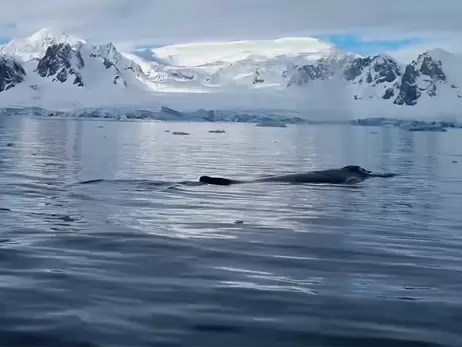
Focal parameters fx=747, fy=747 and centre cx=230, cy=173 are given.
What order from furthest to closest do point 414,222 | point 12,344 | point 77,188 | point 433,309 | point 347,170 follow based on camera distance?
1. point 347,170
2. point 77,188
3. point 414,222
4. point 433,309
5. point 12,344

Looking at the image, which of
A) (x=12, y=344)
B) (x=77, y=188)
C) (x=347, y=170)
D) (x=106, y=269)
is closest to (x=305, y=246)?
(x=106, y=269)

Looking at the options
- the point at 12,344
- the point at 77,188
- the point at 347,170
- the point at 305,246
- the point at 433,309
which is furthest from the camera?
the point at 347,170

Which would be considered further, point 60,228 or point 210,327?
point 60,228

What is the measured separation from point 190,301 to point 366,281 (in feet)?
7.62

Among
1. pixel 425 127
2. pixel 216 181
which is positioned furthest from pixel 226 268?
pixel 425 127

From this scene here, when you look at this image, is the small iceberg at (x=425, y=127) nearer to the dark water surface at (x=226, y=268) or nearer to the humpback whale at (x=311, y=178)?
the humpback whale at (x=311, y=178)

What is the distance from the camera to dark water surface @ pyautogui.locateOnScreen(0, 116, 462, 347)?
6684 millimetres

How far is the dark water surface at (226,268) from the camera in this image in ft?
21.9

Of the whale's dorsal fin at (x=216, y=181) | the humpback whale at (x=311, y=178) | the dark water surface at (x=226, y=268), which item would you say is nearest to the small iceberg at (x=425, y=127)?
the humpback whale at (x=311, y=178)

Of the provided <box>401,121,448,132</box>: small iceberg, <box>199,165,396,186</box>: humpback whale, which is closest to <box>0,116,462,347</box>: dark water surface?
<box>199,165,396,186</box>: humpback whale

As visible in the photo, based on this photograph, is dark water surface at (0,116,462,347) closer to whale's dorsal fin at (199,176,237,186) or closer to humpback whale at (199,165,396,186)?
whale's dorsal fin at (199,176,237,186)

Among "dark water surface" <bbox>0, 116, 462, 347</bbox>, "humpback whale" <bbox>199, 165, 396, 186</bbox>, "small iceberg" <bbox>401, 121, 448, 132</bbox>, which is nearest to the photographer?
"dark water surface" <bbox>0, 116, 462, 347</bbox>

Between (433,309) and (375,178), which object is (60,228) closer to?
(433,309)

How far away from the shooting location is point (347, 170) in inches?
953
